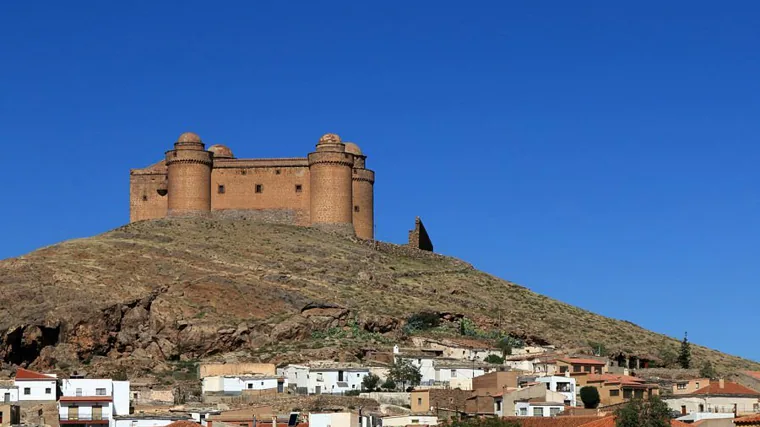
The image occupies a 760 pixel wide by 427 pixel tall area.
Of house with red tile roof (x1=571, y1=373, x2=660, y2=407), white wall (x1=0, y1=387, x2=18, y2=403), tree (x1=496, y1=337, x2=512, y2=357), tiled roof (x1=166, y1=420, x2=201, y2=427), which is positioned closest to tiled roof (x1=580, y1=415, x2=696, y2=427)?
house with red tile roof (x1=571, y1=373, x2=660, y2=407)

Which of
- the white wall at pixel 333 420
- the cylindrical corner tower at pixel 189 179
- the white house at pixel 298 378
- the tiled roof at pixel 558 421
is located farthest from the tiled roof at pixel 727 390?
the cylindrical corner tower at pixel 189 179

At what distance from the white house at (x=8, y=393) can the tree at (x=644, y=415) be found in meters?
27.3

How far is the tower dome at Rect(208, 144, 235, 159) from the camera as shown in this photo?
123m

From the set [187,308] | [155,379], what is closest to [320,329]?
[187,308]

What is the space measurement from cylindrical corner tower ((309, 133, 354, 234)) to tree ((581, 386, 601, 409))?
42.9m

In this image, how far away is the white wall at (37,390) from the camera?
7781 cm

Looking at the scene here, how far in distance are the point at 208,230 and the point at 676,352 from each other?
30686 millimetres

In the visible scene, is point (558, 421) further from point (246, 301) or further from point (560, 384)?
point (246, 301)

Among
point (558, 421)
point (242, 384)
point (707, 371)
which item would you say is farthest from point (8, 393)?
point (707, 371)

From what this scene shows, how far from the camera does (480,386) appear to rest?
8131cm

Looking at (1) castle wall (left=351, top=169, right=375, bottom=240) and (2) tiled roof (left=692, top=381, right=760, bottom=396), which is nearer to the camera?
(2) tiled roof (left=692, top=381, right=760, bottom=396)

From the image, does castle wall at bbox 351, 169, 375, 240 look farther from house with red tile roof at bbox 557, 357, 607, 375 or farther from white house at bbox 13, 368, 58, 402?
white house at bbox 13, 368, 58, 402

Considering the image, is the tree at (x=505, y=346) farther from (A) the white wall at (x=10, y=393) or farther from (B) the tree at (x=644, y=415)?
(B) the tree at (x=644, y=415)

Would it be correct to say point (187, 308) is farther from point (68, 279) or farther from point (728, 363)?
point (728, 363)
